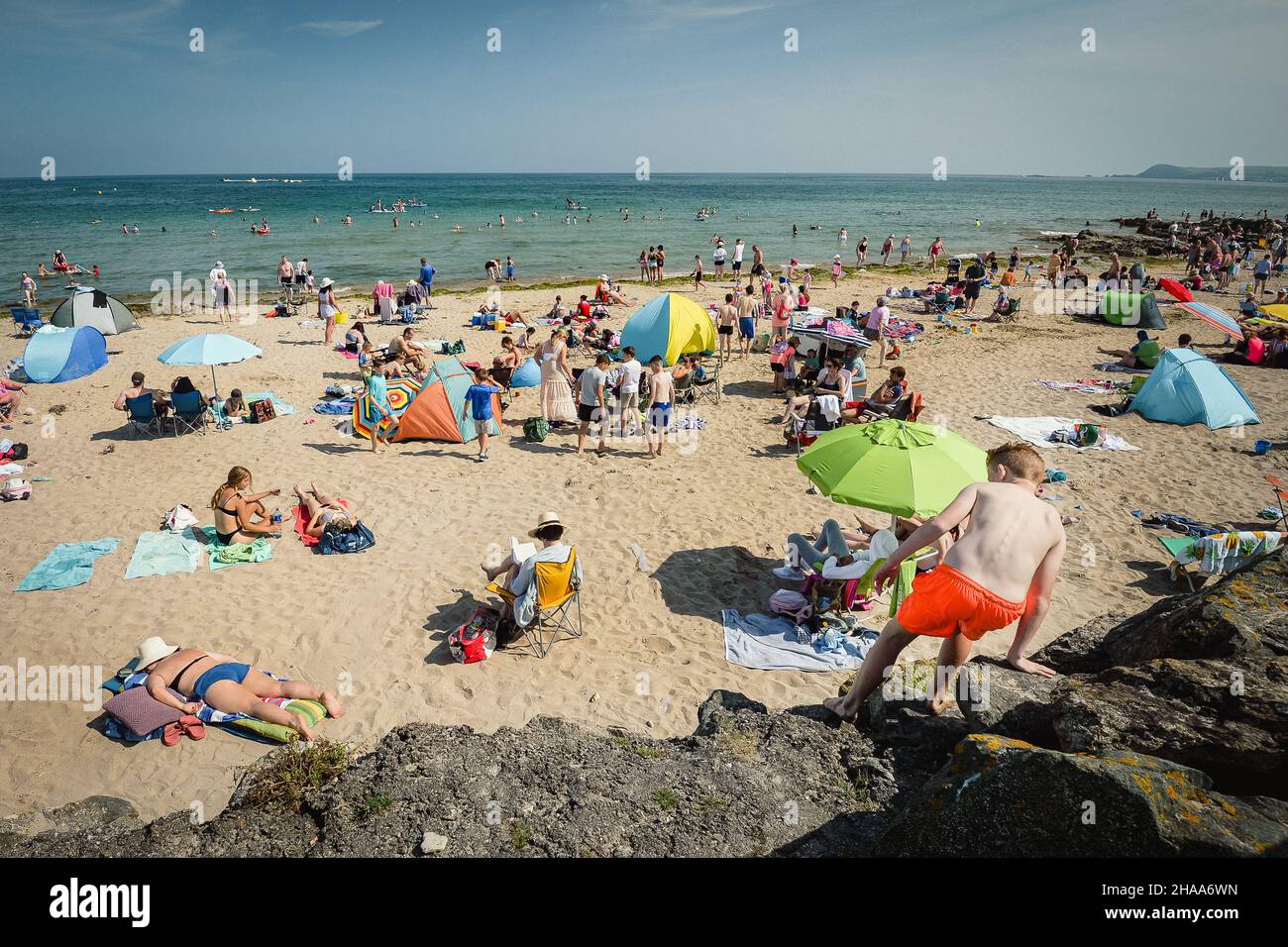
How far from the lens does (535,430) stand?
11.2m

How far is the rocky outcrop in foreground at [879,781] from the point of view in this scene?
245 centimetres

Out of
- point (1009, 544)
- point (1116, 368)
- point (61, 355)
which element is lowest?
point (1009, 544)

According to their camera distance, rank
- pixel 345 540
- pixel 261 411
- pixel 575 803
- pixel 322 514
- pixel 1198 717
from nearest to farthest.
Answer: pixel 1198 717 → pixel 575 803 → pixel 345 540 → pixel 322 514 → pixel 261 411

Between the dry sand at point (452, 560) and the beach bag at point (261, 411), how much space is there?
0.36 metres

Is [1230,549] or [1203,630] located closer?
[1203,630]

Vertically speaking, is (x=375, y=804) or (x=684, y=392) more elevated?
(x=684, y=392)

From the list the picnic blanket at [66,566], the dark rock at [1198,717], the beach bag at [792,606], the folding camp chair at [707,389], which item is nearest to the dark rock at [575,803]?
the dark rock at [1198,717]

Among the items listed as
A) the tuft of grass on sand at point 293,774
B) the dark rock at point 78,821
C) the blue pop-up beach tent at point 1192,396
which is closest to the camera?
the dark rock at point 78,821

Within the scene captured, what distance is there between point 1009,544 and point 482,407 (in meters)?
8.11

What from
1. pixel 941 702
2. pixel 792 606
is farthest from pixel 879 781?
pixel 792 606

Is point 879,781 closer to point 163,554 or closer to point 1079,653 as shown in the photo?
point 1079,653

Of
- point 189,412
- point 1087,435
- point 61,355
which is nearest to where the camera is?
point 1087,435

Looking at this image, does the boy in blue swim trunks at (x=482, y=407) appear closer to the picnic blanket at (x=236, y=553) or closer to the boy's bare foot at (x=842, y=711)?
the picnic blanket at (x=236, y=553)
